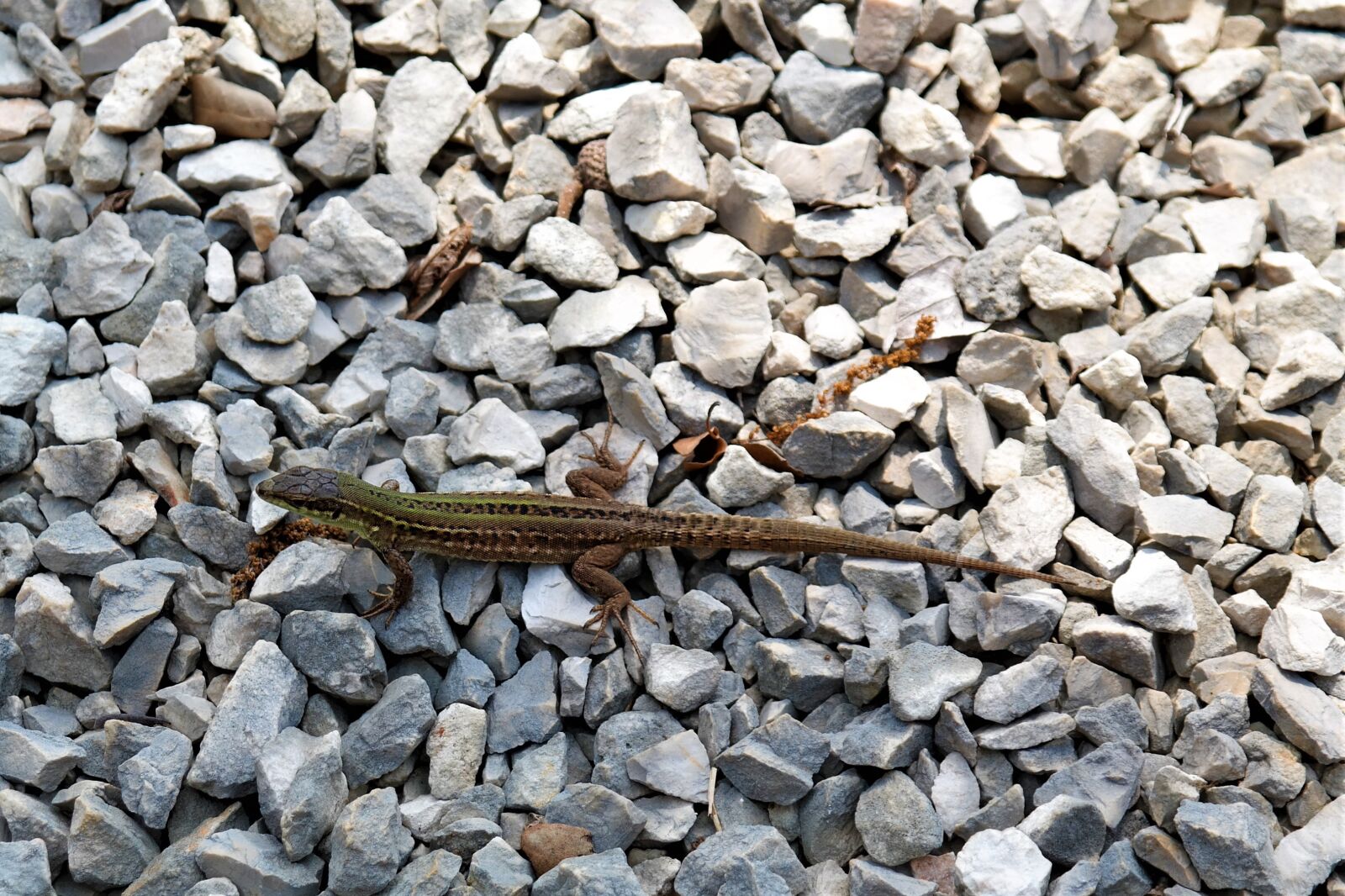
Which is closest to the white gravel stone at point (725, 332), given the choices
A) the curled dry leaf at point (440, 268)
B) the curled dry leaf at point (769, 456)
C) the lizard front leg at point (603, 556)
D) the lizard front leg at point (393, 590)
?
the curled dry leaf at point (769, 456)

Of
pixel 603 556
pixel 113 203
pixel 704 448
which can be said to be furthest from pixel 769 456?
pixel 113 203

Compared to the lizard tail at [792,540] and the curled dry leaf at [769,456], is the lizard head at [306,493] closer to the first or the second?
the lizard tail at [792,540]

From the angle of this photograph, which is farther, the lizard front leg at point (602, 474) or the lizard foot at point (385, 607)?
the lizard front leg at point (602, 474)

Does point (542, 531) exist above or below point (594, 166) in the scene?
below

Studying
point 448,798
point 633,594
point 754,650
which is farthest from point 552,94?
point 448,798

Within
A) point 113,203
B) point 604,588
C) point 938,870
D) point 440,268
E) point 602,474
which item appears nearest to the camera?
point 938,870

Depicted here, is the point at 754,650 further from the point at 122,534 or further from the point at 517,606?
the point at 122,534

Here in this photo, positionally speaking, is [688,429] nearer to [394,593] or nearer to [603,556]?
[603,556]

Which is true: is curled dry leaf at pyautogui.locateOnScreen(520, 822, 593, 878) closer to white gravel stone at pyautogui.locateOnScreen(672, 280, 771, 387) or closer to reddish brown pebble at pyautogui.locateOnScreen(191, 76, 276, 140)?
white gravel stone at pyautogui.locateOnScreen(672, 280, 771, 387)
